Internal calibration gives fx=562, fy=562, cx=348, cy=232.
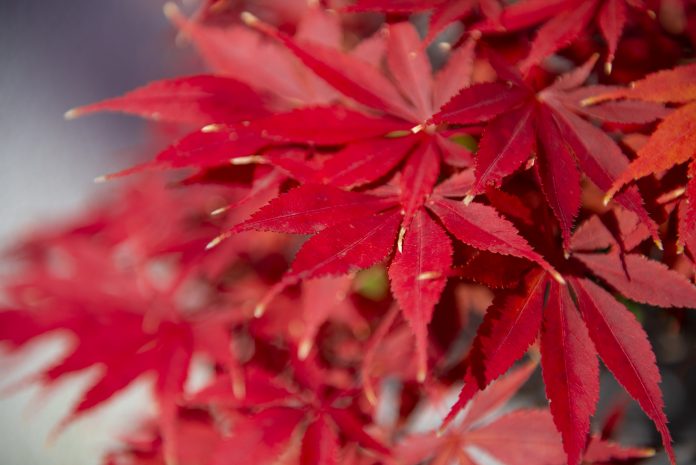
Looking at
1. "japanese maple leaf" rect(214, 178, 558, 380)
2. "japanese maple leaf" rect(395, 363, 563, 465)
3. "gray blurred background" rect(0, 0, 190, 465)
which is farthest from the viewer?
"gray blurred background" rect(0, 0, 190, 465)

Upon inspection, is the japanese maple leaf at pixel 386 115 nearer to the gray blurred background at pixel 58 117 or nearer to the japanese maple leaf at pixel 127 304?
the japanese maple leaf at pixel 127 304

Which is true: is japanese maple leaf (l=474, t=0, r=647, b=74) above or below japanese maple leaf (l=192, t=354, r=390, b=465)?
above

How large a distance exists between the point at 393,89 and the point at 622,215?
0.66ft

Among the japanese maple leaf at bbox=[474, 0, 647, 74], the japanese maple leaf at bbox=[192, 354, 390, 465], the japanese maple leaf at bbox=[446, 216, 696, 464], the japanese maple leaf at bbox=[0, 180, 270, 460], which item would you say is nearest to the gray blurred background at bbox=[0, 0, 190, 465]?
the japanese maple leaf at bbox=[0, 180, 270, 460]

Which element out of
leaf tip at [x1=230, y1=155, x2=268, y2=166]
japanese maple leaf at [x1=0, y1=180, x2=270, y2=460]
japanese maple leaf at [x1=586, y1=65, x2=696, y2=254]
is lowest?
japanese maple leaf at [x1=0, y1=180, x2=270, y2=460]

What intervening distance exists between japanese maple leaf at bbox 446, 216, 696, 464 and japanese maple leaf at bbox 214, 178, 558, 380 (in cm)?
4

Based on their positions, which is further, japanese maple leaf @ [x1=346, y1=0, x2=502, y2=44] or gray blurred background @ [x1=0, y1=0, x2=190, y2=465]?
gray blurred background @ [x1=0, y1=0, x2=190, y2=465]

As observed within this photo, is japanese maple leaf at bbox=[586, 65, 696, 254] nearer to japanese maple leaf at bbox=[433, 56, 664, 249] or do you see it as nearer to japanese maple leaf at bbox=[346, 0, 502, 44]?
japanese maple leaf at bbox=[433, 56, 664, 249]

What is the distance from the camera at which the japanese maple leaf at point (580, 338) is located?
35 centimetres

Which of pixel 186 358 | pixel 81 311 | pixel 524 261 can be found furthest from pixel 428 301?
pixel 81 311

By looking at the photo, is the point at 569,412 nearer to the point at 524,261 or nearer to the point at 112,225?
the point at 524,261

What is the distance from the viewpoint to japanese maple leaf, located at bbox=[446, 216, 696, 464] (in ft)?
1.15

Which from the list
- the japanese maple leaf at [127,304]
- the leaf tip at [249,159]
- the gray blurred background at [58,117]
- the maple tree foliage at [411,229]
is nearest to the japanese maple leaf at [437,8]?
the maple tree foliage at [411,229]

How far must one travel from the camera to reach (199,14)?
60cm
